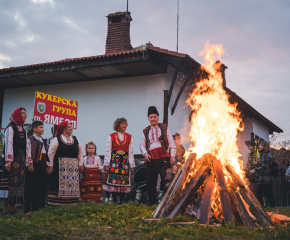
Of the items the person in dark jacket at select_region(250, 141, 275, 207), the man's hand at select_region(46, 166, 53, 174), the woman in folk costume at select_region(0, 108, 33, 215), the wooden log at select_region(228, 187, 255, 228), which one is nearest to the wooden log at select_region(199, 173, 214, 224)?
the wooden log at select_region(228, 187, 255, 228)

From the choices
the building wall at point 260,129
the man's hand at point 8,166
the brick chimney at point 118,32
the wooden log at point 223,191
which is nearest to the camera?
the wooden log at point 223,191

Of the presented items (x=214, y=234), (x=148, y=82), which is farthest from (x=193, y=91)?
(x=214, y=234)

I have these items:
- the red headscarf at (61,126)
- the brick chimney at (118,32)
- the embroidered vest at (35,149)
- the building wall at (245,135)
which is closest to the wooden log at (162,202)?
the red headscarf at (61,126)

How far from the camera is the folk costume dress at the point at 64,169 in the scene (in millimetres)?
6582

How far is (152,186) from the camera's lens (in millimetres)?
6781

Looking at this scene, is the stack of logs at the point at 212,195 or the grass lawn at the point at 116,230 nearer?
the grass lawn at the point at 116,230

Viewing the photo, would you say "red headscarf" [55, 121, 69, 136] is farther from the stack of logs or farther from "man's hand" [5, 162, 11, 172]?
the stack of logs

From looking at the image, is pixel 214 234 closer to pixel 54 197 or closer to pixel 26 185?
pixel 54 197

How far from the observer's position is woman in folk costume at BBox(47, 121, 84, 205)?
6.59 m

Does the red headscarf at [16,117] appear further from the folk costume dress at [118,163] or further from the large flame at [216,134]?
the large flame at [216,134]

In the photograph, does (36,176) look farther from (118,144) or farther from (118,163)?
(118,144)

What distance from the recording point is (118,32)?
15.0 m

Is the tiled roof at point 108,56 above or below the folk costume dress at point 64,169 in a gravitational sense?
above

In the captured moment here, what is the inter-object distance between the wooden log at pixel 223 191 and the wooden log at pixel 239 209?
11 cm
